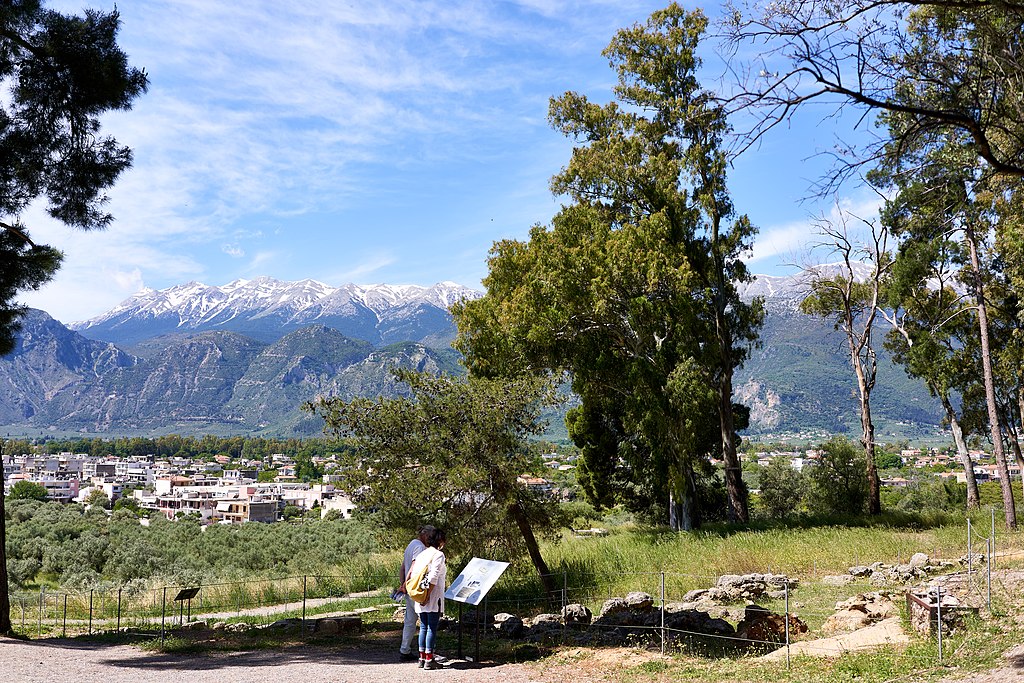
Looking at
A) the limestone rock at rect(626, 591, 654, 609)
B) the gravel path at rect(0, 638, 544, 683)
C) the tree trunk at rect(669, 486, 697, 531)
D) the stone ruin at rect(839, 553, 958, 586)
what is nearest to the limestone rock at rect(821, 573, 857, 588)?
the stone ruin at rect(839, 553, 958, 586)

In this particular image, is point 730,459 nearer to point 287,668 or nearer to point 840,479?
point 840,479

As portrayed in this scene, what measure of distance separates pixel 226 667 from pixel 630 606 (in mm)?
5908

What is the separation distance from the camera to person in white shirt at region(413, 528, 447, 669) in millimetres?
9070

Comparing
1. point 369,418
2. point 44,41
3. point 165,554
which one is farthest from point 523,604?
point 165,554

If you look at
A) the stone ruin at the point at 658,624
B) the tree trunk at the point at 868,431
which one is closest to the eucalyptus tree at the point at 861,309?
the tree trunk at the point at 868,431

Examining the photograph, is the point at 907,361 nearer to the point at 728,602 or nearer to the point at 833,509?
the point at 833,509

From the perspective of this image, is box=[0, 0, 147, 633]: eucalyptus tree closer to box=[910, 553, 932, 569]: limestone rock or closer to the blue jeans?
the blue jeans

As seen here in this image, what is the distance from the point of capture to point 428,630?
9.10 metres

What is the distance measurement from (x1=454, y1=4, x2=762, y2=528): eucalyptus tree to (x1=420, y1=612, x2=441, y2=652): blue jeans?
14015 millimetres

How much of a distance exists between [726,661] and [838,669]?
1.35 m

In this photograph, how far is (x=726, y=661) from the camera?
9234mm

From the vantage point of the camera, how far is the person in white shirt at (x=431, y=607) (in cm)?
907

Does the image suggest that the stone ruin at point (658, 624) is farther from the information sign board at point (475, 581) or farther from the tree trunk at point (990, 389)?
the tree trunk at point (990, 389)

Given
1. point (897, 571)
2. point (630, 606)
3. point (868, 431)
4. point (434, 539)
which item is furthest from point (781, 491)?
point (434, 539)
